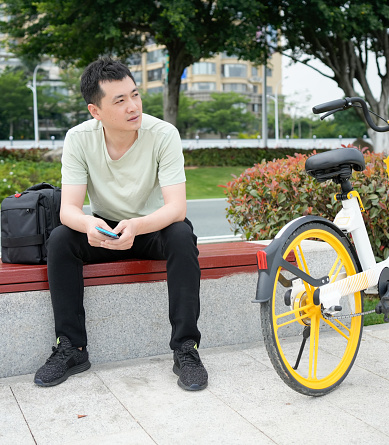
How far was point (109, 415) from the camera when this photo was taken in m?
2.62

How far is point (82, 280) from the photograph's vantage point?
3.15 m

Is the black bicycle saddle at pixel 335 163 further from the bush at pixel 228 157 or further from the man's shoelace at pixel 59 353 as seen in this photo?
the bush at pixel 228 157

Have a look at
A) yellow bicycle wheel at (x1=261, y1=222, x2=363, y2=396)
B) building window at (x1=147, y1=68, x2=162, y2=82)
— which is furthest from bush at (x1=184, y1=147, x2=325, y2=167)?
building window at (x1=147, y1=68, x2=162, y2=82)

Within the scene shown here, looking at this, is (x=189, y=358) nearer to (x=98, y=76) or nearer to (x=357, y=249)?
(x=357, y=249)

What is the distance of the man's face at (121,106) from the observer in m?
3.11

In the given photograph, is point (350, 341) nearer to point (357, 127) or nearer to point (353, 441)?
point (353, 441)

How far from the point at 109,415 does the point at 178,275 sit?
2.44ft

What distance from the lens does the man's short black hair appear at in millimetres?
3109

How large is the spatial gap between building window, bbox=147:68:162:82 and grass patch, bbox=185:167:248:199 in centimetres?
5997

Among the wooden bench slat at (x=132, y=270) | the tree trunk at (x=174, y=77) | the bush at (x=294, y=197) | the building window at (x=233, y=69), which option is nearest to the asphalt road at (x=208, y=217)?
the bush at (x=294, y=197)

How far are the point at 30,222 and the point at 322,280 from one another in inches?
59.0

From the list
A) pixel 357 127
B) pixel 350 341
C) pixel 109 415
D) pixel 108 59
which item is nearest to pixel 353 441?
pixel 350 341

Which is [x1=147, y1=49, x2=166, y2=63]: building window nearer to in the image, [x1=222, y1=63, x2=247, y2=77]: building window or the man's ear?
[x1=222, y1=63, x2=247, y2=77]: building window

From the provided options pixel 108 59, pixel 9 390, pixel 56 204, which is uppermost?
pixel 108 59
